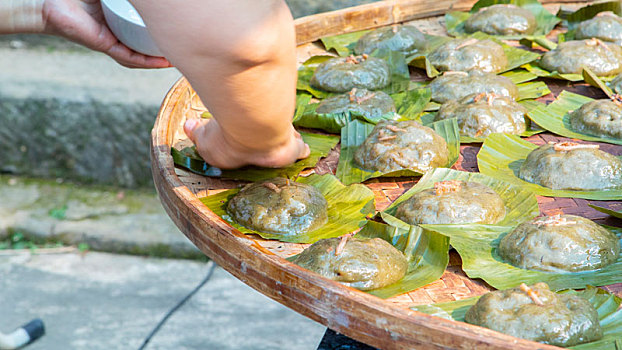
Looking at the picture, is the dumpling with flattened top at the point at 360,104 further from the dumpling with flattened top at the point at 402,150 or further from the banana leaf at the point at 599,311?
the banana leaf at the point at 599,311

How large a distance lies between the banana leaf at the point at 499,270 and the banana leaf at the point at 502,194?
126 mm

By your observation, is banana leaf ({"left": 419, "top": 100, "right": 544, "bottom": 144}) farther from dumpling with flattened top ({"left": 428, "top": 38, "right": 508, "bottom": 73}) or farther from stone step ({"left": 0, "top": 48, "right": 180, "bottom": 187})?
stone step ({"left": 0, "top": 48, "right": 180, "bottom": 187})

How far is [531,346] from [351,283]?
0.47 m

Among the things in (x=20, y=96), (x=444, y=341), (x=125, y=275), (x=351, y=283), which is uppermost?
(x=444, y=341)

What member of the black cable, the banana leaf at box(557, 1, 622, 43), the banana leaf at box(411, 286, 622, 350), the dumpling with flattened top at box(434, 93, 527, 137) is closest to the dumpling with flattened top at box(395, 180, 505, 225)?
the banana leaf at box(411, 286, 622, 350)

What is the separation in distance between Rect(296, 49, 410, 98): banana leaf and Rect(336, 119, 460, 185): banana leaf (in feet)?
1.12

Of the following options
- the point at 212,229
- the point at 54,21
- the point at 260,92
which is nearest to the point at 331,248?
the point at 212,229

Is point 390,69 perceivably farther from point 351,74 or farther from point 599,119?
point 599,119

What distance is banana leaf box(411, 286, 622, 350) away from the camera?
1.25 metres

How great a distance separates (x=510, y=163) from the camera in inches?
77.2

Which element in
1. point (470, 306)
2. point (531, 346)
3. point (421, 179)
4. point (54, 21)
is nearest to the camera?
point (531, 346)

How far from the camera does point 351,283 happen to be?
146 cm

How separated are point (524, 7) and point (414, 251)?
1.90 meters

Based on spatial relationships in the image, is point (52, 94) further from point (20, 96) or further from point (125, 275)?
point (125, 275)
